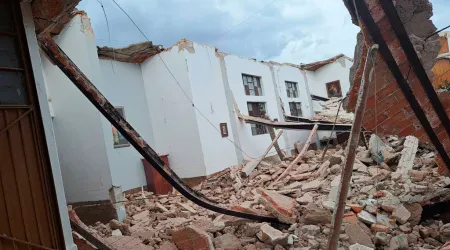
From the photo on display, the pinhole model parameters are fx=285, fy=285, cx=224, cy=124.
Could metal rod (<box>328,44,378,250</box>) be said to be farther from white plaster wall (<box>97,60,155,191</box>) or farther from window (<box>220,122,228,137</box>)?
window (<box>220,122,228,137</box>)

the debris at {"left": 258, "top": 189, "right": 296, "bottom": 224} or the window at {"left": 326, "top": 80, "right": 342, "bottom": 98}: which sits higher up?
the window at {"left": 326, "top": 80, "right": 342, "bottom": 98}

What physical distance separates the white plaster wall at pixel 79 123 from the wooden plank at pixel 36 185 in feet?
16.9

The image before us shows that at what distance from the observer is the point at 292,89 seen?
66.5 ft

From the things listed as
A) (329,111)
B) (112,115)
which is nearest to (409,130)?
(112,115)

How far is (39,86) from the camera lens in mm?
3072

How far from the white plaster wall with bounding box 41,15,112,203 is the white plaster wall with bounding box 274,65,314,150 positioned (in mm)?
11806

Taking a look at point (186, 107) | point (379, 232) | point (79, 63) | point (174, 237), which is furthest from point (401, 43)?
point (186, 107)

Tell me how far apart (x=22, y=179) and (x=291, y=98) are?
60.5ft

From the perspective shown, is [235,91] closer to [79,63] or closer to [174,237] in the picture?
[79,63]

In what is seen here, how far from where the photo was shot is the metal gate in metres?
2.70

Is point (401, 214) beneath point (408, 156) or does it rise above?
beneath

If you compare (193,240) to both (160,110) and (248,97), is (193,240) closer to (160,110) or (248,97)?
(160,110)

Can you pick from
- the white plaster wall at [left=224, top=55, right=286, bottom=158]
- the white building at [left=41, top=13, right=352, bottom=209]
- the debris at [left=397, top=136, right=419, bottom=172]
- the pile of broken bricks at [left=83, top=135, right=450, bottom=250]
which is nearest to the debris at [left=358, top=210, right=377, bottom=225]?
the pile of broken bricks at [left=83, top=135, right=450, bottom=250]

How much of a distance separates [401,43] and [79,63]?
7.80 metres
